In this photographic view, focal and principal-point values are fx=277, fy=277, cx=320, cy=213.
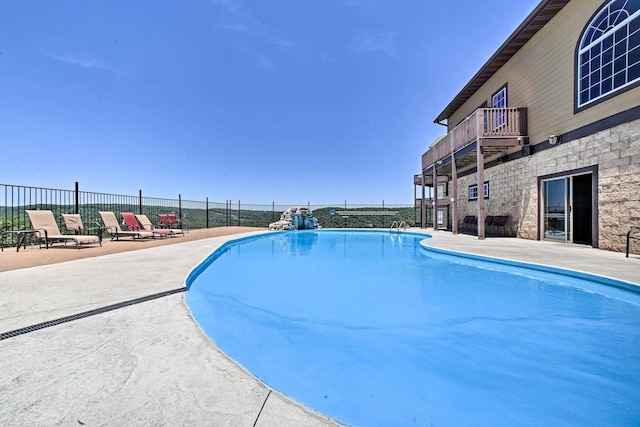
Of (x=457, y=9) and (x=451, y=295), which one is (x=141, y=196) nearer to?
(x=451, y=295)

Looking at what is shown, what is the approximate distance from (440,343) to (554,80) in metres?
9.44

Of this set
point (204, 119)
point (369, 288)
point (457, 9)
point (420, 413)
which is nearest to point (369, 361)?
point (420, 413)

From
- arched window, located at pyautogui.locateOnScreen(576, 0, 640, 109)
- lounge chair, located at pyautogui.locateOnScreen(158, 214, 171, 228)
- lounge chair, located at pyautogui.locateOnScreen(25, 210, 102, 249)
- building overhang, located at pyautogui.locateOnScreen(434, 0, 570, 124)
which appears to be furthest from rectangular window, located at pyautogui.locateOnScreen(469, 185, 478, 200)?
lounge chair, located at pyautogui.locateOnScreen(25, 210, 102, 249)

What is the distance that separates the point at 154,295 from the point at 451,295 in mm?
4137

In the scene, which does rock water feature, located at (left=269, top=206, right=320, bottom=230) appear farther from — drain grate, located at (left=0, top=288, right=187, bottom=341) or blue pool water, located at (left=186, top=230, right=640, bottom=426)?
drain grate, located at (left=0, top=288, right=187, bottom=341)

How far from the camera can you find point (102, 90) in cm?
1093

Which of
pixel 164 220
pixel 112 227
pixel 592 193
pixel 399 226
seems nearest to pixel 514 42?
pixel 592 193

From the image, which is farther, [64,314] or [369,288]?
[369,288]

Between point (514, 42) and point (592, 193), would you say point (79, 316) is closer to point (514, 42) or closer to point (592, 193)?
point (592, 193)

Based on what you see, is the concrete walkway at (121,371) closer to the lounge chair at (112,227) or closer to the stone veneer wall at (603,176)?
the lounge chair at (112,227)

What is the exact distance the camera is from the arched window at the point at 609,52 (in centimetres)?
602

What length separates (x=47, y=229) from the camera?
7363mm

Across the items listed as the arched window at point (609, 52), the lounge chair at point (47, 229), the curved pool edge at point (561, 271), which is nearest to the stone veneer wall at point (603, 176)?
the arched window at point (609, 52)

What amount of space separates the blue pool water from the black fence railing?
22.6 feet
